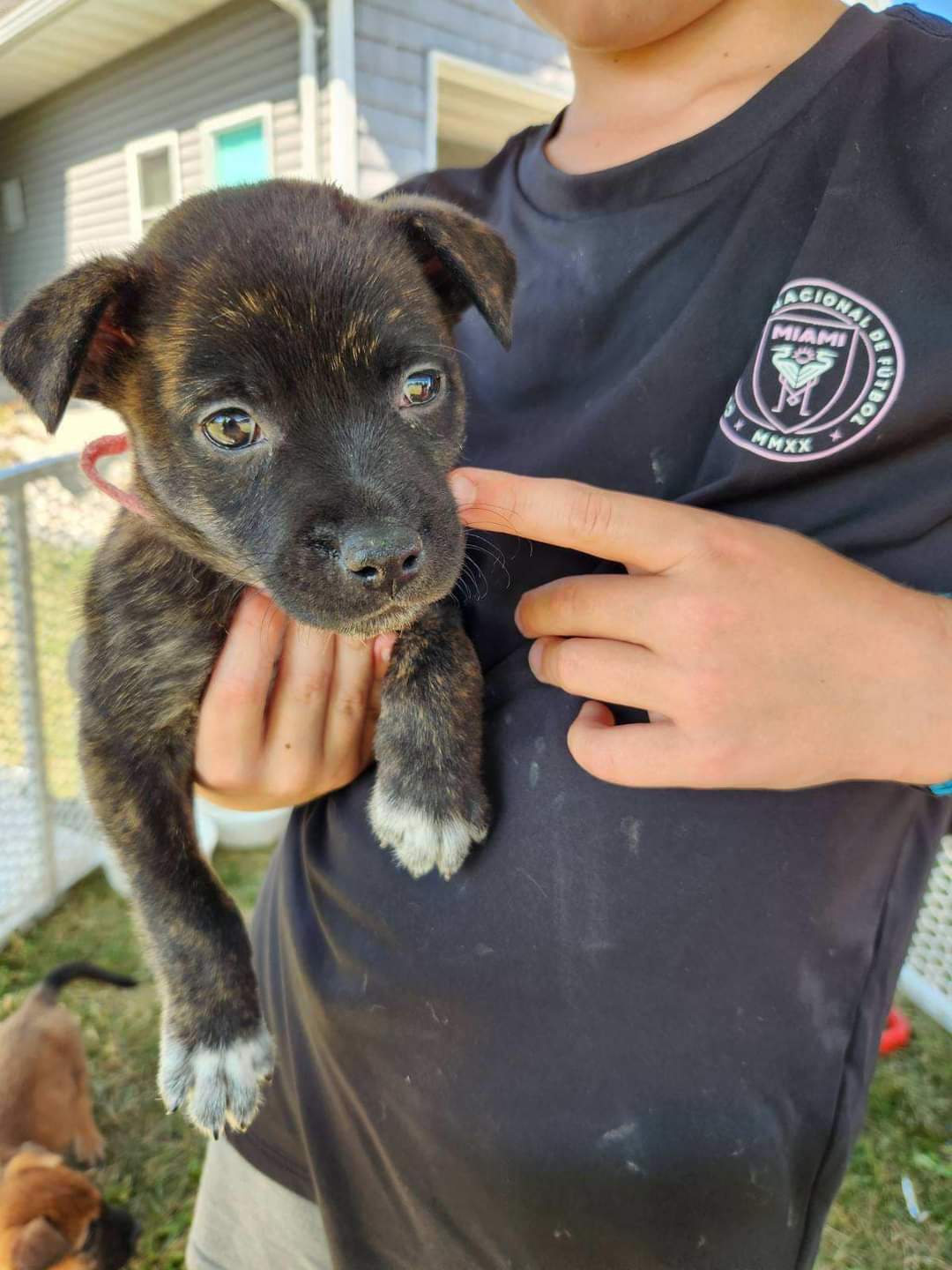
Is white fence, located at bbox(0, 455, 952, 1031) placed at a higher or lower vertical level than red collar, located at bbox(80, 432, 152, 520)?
lower

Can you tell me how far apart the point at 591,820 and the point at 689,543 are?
0.41 m

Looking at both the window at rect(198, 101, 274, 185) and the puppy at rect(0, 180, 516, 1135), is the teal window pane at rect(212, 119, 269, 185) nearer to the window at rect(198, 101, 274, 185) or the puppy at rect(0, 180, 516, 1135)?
the window at rect(198, 101, 274, 185)

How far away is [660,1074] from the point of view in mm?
1156

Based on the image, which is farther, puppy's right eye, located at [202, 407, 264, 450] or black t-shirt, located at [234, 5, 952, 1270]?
puppy's right eye, located at [202, 407, 264, 450]

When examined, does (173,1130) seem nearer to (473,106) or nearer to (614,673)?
(614,673)

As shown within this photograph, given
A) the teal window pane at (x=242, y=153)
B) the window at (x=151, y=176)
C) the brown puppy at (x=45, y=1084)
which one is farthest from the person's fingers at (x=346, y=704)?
the window at (x=151, y=176)

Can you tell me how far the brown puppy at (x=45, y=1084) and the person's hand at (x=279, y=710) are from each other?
1970mm

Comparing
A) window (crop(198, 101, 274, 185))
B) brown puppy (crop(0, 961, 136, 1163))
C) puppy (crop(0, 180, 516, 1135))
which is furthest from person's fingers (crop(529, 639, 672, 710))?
window (crop(198, 101, 274, 185))

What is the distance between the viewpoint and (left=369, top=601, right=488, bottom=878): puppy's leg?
1432 mm

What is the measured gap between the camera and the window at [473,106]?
28.4ft

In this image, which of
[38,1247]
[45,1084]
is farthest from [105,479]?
[45,1084]

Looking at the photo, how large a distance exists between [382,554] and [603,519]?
1.06ft

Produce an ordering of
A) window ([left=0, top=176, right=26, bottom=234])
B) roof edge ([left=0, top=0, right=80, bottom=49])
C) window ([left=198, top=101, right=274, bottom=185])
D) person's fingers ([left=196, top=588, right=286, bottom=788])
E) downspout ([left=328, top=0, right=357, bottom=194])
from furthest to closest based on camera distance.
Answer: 1. window ([left=0, top=176, right=26, bottom=234])
2. window ([left=198, top=101, right=274, bottom=185])
3. roof edge ([left=0, top=0, right=80, bottom=49])
4. downspout ([left=328, top=0, right=357, bottom=194])
5. person's fingers ([left=196, top=588, right=286, bottom=788])

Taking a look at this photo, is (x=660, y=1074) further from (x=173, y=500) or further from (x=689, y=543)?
(x=173, y=500)
